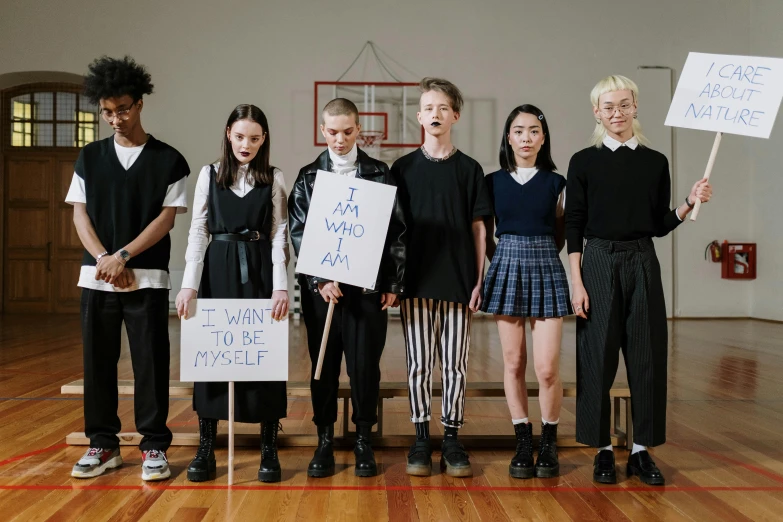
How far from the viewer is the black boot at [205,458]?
7.62 ft

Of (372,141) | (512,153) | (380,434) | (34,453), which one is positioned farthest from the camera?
(372,141)

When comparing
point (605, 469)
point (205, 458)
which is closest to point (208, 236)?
point (205, 458)

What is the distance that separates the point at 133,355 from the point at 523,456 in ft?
4.43

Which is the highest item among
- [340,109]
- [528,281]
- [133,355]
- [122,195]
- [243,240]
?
[340,109]

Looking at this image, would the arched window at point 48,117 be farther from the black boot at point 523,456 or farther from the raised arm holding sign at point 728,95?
the raised arm holding sign at point 728,95

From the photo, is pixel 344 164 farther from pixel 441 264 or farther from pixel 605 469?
pixel 605 469

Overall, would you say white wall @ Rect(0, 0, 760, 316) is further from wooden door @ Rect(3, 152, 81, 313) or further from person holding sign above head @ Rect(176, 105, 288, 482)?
person holding sign above head @ Rect(176, 105, 288, 482)

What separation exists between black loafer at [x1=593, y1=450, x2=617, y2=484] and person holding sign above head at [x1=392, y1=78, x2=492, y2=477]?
41 centimetres

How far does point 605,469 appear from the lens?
92.0 inches

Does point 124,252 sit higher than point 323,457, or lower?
higher

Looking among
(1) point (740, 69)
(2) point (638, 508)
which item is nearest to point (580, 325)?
(2) point (638, 508)

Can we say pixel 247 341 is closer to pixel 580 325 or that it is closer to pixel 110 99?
pixel 110 99

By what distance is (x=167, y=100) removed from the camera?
329 inches

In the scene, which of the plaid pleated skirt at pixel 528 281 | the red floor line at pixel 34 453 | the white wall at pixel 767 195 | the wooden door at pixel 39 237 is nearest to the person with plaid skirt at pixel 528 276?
the plaid pleated skirt at pixel 528 281
